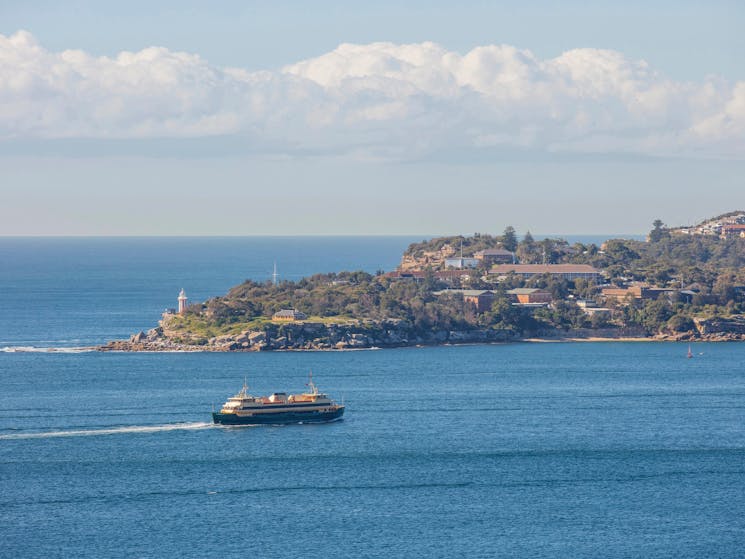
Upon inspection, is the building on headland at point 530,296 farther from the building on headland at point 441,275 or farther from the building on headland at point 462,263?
the building on headland at point 462,263

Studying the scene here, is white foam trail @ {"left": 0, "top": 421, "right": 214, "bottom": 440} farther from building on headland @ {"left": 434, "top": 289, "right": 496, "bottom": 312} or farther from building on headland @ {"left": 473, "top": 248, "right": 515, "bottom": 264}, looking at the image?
building on headland @ {"left": 473, "top": 248, "right": 515, "bottom": 264}

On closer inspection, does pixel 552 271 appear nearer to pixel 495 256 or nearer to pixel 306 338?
pixel 495 256

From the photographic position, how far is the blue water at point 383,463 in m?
58.9

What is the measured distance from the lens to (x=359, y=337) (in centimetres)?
13350

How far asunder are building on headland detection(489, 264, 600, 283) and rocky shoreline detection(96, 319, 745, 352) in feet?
88.9

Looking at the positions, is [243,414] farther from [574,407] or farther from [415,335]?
[415,335]

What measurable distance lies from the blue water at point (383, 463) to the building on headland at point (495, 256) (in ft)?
243

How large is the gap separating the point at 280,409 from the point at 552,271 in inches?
3708

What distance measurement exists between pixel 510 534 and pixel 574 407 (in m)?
33.0

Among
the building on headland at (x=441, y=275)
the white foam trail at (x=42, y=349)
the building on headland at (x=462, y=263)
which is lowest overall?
the white foam trail at (x=42, y=349)

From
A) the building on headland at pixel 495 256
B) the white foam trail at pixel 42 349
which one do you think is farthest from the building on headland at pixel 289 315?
the building on headland at pixel 495 256

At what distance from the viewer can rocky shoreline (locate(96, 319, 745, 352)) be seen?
425 ft

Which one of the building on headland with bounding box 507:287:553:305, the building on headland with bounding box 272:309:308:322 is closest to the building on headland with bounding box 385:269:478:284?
the building on headland with bounding box 507:287:553:305

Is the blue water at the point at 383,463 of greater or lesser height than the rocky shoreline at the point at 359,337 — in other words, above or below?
below
